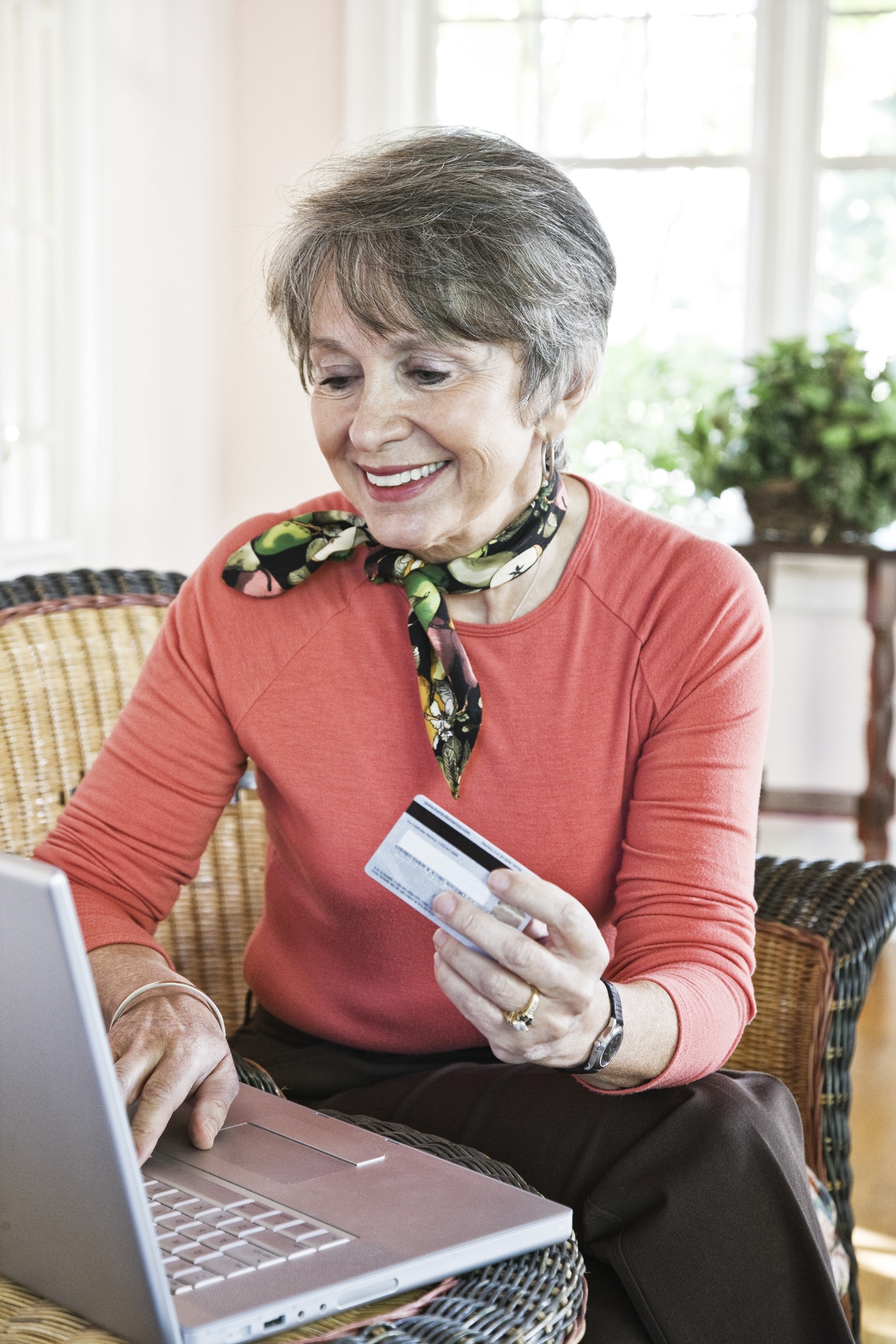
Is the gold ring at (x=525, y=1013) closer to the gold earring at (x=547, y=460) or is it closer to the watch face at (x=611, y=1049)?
the watch face at (x=611, y=1049)

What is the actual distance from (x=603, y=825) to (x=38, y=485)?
2.47 metres

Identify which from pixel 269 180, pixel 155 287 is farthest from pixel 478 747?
pixel 269 180

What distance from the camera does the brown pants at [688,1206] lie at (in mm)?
956

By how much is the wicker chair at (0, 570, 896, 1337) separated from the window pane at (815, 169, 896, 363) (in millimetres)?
3157

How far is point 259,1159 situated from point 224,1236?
0.37ft

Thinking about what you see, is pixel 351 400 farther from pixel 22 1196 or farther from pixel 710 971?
pixel 22 1196

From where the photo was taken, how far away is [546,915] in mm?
828

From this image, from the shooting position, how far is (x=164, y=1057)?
3.18 feet

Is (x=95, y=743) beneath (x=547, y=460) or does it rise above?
beneath

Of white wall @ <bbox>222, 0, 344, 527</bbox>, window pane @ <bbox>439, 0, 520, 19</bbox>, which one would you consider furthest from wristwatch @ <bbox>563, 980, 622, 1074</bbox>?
window pane @ <bbox>439, 0, 520, 19</bbox>

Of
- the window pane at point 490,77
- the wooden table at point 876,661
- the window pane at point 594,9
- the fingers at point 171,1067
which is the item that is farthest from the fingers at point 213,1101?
the window pane at point 594,9

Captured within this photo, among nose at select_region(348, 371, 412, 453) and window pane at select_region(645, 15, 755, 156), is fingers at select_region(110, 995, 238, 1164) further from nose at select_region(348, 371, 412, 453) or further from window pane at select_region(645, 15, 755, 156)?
window pane at select_region(645, 15, 755, 156)

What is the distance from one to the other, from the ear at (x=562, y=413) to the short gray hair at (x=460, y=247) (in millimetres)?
32

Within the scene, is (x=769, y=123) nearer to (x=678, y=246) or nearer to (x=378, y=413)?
(x=678, y=246)
